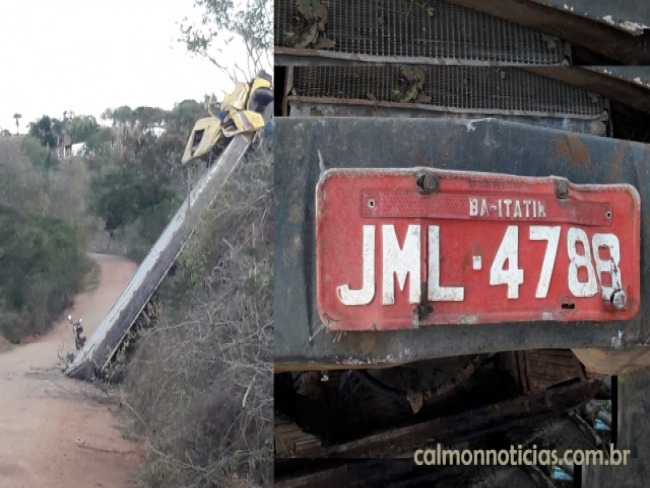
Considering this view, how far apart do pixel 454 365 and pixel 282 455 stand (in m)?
0.52

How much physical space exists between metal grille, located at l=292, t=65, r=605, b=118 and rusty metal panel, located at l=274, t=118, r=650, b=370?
0.50 metres

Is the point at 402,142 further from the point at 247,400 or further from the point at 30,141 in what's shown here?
the point at 30,141

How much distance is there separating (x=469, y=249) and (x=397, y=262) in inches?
4.9

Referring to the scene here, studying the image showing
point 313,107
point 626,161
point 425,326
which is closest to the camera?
point 425,326

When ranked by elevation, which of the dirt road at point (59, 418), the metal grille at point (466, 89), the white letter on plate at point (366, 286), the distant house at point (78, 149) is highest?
the metal grille at point (466, 89)

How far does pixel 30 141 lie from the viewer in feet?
3.87

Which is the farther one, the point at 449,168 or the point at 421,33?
the point at 421,33

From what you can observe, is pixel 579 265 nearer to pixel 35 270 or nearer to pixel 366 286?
pixel 366 286

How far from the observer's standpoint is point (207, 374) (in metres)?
1.21

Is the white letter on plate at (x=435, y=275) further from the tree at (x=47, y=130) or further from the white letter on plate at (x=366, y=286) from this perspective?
the tree at (x=47, y=130)

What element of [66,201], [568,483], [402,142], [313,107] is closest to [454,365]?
[568,483]

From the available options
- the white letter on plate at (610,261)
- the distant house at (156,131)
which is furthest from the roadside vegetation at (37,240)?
the white letter on plate at (610,261)

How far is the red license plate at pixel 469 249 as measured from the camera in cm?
105

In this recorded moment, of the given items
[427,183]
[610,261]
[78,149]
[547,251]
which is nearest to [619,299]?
[610,261]
